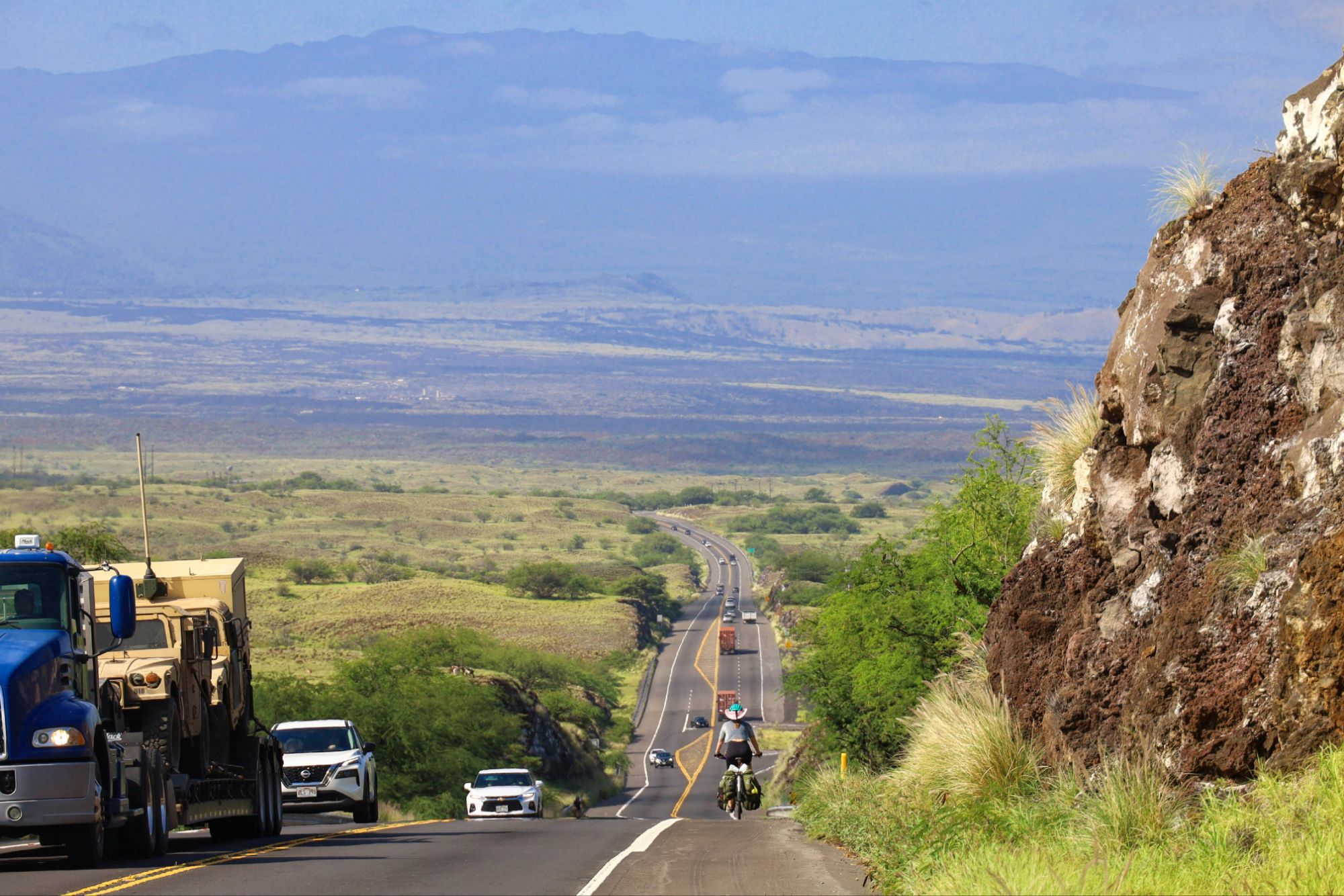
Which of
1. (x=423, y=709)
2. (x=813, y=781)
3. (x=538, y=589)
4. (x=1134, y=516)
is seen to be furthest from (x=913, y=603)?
(x=538, y=589)

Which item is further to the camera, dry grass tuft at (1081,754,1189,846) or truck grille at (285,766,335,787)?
truck grille at (285,766,335,787)

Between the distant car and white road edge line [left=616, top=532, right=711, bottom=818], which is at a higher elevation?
the distant car

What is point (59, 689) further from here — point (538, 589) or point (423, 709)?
point (538, 589)

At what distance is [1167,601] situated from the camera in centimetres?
1379

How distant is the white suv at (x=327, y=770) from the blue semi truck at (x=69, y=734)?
30.3 ft

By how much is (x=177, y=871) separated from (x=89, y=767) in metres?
1.29

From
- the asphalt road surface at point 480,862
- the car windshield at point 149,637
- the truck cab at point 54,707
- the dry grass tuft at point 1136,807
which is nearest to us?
the dry grass tuft at point 1136,807

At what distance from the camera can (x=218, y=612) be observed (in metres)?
21.5

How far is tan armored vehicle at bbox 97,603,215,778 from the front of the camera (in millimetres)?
18672

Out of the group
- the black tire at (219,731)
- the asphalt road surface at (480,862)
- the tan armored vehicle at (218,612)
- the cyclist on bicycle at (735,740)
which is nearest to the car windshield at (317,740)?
the asphalt road surface at (480,862)

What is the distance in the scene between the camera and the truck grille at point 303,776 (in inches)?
1129

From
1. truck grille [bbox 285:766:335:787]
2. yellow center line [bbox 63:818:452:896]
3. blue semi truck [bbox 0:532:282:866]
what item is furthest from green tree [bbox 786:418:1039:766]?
blue semi truck [bbox 0:532:282:866]

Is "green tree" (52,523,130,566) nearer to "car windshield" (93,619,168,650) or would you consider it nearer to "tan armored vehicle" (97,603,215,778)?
"tan armored vehicle" (97,603,215,778)

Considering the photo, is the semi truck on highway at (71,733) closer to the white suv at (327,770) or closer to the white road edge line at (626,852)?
the white road edge line at (626,852)
